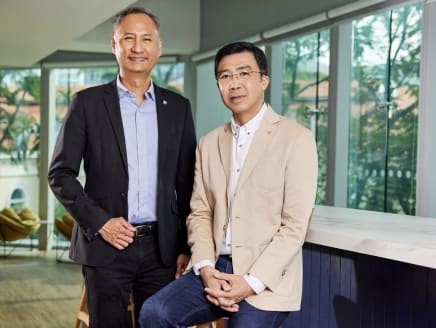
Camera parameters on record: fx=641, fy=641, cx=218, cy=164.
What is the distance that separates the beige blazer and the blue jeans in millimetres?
39

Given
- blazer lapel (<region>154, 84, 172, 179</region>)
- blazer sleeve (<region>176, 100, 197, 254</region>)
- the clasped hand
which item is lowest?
the clasped hand

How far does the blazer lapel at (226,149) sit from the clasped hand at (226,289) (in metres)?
0.26

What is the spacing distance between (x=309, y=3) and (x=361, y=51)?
1.98 ft

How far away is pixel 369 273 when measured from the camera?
88.4 inches

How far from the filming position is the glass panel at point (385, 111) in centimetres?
507

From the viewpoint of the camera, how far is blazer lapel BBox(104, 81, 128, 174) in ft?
7.34

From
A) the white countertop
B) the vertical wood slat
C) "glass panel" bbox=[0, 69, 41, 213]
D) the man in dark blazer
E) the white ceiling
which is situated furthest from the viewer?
"glass panel" bbox=[0, 69, 41, 213]

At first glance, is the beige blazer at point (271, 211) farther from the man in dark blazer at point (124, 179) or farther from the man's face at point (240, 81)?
the man in dark blazer at point (124, 179)

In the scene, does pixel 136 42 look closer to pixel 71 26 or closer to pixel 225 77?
pixel 225 77

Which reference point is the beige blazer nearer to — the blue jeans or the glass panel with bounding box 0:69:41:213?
the blue jeans

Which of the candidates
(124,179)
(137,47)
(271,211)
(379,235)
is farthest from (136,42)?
(379,235)

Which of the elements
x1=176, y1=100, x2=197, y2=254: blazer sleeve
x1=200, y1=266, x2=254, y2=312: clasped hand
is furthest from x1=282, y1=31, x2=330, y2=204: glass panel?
x1=200, y1=266, x2=254, y2=312: clasped hand

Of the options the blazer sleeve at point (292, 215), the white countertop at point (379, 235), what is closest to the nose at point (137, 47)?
the blazer sleeve at point (292, 215)

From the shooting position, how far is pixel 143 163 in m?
2.27
